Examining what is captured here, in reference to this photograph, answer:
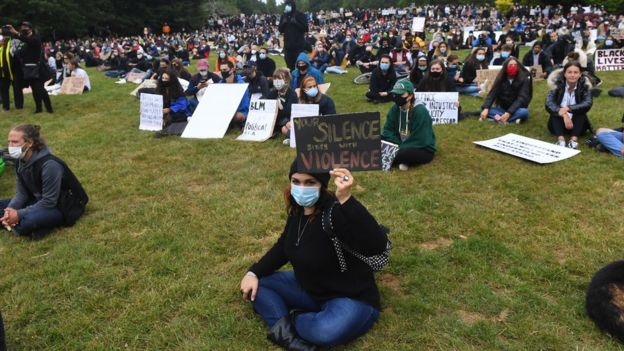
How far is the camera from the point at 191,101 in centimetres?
1029

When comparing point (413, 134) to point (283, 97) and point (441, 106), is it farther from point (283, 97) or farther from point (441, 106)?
point (283, 97)

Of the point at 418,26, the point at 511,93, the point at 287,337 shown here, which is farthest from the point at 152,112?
the point at 418,26

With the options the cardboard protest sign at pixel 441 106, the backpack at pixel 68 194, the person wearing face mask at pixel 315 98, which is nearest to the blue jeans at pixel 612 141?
the cardboard protest sign at pixel 441 106

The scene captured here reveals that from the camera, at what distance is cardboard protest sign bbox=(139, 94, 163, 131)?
9875 millimetres

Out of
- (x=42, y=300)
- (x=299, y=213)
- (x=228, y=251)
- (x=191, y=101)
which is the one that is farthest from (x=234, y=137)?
(x=299, y=213)

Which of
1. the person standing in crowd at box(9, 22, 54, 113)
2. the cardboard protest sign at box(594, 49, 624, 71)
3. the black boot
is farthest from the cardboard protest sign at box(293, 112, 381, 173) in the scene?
the cardboard protest sign at box(594, 49, 624, 71)

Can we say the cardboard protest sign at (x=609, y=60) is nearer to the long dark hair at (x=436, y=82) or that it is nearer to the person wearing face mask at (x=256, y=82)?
the long dark hair at (x=436, y=82)

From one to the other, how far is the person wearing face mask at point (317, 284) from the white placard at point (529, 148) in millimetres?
4475

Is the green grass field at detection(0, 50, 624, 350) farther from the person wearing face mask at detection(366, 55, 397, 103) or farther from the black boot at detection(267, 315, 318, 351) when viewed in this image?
the person wearing face mask at detection(366, 55, 397, 103)

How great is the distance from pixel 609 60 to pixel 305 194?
13765mm

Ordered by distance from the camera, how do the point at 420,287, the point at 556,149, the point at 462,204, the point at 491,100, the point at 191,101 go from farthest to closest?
the point at 191,101
the point at 491,100
the point at 556,149
the point at 462,204
the point at 420,287

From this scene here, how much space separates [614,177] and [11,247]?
23.7ft

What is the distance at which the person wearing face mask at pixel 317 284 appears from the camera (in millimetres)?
3066

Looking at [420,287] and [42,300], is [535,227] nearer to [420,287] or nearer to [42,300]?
[420,287]
